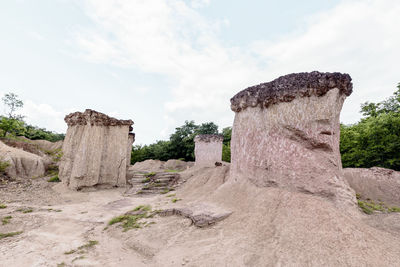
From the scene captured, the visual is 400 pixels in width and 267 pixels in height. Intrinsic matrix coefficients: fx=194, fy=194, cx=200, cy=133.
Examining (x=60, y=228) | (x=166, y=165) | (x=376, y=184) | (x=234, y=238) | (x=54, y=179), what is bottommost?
(x=60, y=228)

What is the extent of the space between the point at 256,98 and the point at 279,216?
3.07 m

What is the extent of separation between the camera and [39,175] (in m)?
10.6

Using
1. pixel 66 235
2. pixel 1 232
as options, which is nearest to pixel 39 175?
pixel 1 232

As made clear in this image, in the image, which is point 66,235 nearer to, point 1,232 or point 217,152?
point 1,232

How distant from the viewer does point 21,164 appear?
33.6ft

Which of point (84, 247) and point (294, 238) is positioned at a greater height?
point (294, 238)

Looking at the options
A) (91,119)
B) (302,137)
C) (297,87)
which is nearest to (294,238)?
(302,137)

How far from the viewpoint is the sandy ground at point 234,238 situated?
2682 mm

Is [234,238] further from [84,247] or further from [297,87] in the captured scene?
[297,87]

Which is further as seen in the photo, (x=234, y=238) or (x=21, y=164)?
(x=21, y=164)

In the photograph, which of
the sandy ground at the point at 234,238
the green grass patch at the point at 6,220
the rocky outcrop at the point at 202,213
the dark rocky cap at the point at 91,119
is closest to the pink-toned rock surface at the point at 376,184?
the sandy ground at the point at 234,238

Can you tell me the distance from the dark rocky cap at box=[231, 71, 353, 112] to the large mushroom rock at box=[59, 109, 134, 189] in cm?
745

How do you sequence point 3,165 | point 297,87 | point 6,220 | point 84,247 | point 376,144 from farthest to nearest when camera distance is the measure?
point 376,144, point 3,165, point 6,220, point 297,87, point 84,247

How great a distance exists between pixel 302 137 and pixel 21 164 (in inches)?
518
